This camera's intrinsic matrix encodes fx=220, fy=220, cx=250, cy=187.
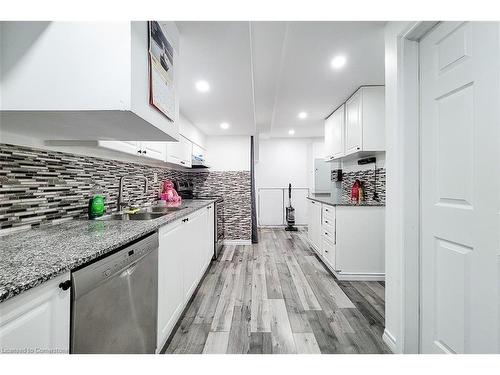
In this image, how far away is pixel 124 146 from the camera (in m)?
1.68

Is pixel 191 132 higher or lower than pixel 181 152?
higher

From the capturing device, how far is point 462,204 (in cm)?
109

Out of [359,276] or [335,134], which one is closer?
[359,276]

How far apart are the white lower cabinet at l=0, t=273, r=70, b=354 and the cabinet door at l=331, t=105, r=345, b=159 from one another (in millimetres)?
3241

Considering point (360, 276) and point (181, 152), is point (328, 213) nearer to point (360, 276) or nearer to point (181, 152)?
point (360, 276)

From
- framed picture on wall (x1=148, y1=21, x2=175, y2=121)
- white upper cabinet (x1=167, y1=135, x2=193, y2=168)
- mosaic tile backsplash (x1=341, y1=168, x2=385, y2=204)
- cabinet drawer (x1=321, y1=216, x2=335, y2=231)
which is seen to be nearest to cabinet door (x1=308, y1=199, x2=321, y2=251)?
cabinet drawer (x1=321, y1=216, x2=335, y2=231)

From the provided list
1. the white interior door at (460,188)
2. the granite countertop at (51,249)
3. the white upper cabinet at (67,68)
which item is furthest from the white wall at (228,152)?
the white upper cabinet at (67,68)

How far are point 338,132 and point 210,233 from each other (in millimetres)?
2393

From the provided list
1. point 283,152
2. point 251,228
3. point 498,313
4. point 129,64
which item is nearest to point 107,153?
point 129,64

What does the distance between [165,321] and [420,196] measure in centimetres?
184

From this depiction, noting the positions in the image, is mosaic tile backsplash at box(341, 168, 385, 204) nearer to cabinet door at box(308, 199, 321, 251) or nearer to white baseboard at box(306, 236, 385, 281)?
cabinet door at box(308, 199, 321, 251)

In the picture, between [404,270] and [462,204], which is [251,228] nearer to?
[404,270]

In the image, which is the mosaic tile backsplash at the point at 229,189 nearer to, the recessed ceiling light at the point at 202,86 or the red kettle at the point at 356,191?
the red kettle at the point at 356,191

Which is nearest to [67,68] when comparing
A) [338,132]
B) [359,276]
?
[359,276]
